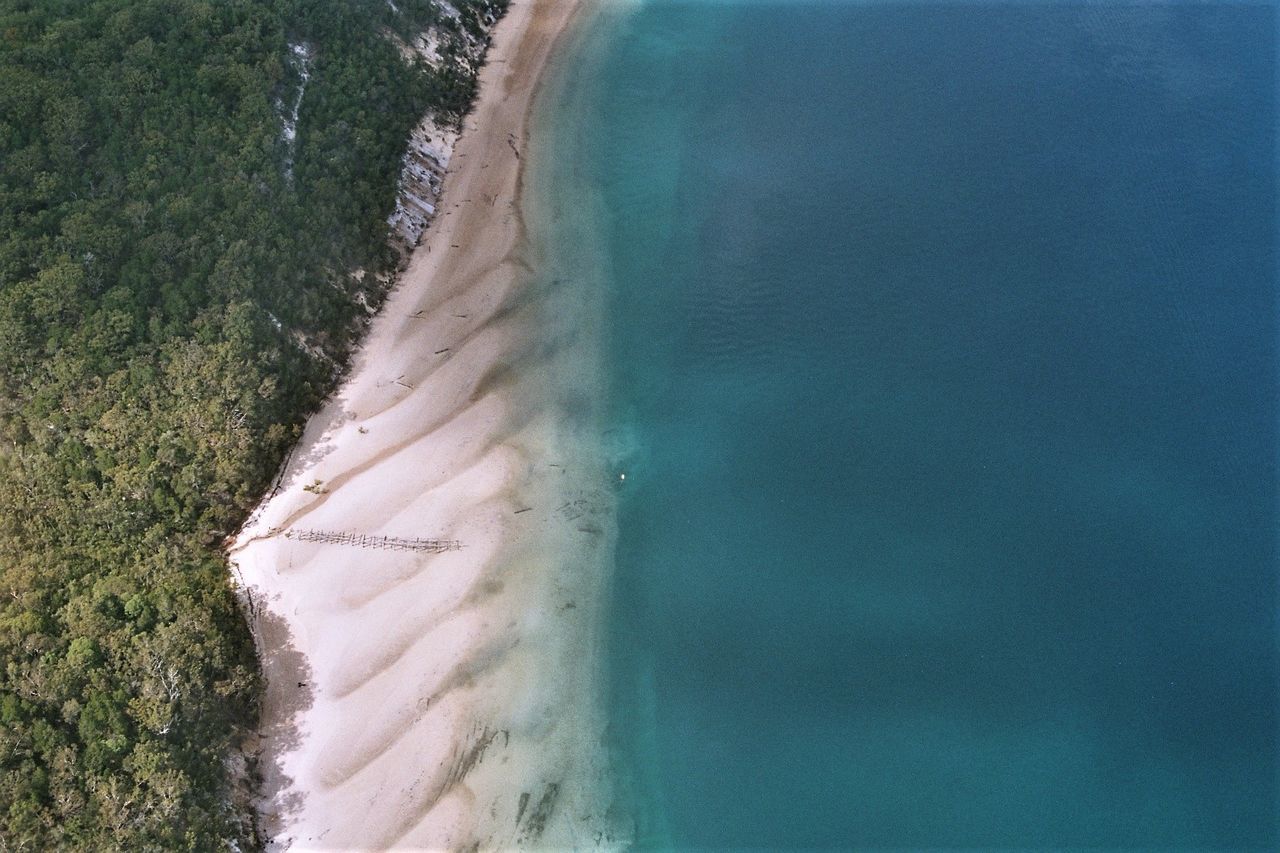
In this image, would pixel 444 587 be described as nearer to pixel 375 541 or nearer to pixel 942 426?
pixel 375 541

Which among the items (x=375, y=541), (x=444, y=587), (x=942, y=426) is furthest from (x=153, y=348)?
(x=942, y=426)

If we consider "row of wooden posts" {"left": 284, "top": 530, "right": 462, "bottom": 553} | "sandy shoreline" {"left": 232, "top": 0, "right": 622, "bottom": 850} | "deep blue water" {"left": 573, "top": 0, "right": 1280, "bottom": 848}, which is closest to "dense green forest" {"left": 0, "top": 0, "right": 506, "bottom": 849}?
"sandy shoreline" {"left": 232, "top": 0, "right": 622, "bottom": 850}

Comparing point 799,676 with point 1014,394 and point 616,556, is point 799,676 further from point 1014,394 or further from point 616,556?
point 1014,394

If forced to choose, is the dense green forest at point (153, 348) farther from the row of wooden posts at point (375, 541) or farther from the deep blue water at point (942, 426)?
the deep blue water at point (942, 426)

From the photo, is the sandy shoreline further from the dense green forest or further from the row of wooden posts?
the dense green forest

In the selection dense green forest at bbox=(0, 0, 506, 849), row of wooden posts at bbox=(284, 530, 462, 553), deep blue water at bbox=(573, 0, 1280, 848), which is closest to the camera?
dense green forest at bbox=(0, 0, 506, 849)

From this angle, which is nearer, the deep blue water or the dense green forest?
the dense green forest
